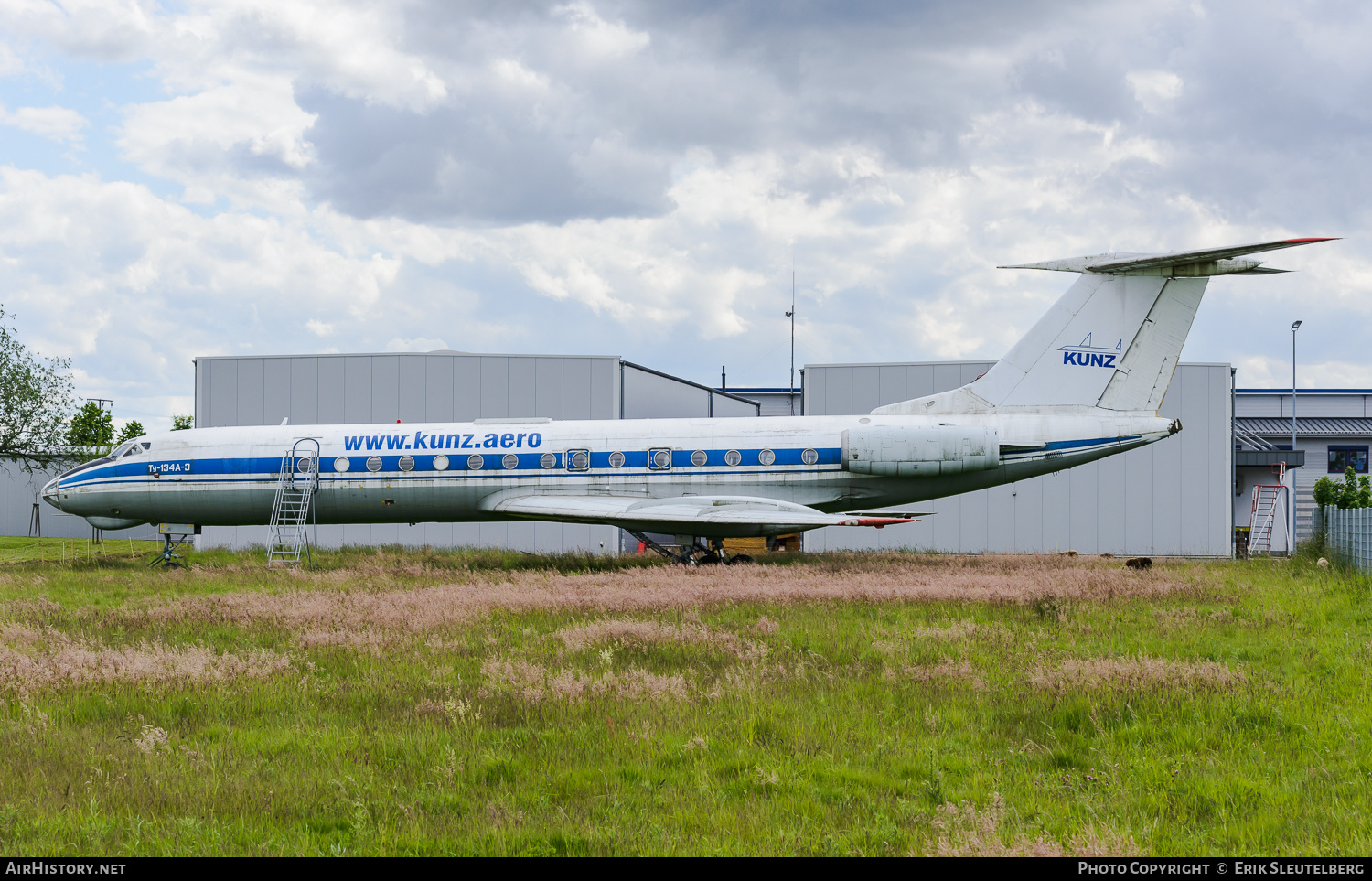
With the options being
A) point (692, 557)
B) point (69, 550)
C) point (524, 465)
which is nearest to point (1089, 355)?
point (692, 557)

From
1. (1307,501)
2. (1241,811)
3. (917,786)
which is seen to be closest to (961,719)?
(917,786)

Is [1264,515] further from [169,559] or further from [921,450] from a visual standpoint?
[169,559]

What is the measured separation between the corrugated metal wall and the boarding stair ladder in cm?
488

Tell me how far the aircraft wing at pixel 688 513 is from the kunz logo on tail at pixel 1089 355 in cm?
541

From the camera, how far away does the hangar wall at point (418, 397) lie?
30.6m

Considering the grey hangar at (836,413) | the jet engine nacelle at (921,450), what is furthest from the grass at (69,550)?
the jet engine nacelle at (921,450)

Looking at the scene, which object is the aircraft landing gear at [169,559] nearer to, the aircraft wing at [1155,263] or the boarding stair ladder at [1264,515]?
the aircraft wing at [1155,263]

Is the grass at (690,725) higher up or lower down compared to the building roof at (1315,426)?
lower down

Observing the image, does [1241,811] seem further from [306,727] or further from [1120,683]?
[306,727]

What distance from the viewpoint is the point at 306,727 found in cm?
757

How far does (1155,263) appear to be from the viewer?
2047 centimetres

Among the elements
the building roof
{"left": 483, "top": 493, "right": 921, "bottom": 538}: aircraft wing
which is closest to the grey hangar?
{"left": 483, "top": 493, "right": 921, "bottom": 538}: aircraft wing

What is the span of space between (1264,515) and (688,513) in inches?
1203
